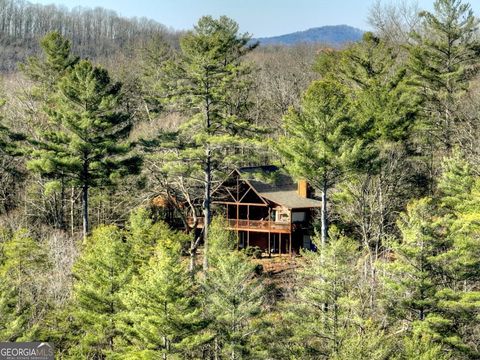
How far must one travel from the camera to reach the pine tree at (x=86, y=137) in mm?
30953

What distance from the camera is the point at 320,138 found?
2536 cm

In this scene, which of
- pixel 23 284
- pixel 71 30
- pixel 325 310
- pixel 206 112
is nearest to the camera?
pixel 325 310

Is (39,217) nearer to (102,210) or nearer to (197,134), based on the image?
(102,210)

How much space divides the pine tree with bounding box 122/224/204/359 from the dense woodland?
0.22ft

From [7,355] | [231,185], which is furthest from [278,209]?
[7,355]

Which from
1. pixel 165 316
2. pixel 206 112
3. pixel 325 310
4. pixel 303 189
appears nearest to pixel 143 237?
pixel 206 112

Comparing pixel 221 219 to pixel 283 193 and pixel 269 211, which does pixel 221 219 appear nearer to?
pixel 269 211

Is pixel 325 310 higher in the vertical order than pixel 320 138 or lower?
lower

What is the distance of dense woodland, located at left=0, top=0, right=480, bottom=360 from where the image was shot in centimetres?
1972

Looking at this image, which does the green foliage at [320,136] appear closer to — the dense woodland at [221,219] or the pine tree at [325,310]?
the dense woodland at [221,219]

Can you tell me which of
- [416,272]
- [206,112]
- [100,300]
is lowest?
[100,300]

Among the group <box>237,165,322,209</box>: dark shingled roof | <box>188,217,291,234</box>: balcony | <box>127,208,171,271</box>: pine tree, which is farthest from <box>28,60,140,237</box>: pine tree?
<box>237,165,322,209</box>: dark shingled roof

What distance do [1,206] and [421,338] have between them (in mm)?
29343

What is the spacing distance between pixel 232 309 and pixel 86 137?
1617 centimetres
